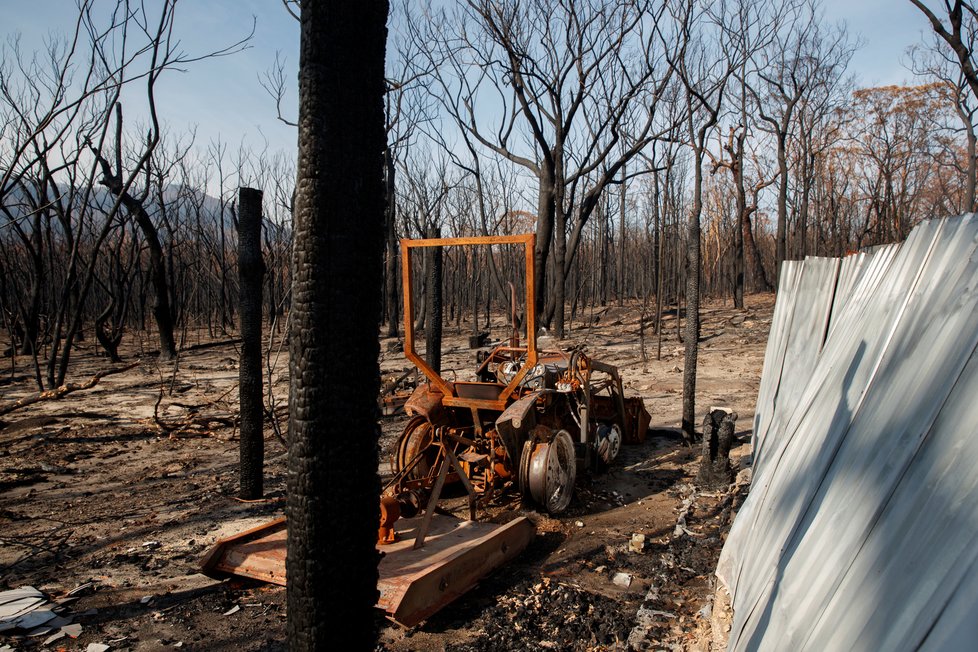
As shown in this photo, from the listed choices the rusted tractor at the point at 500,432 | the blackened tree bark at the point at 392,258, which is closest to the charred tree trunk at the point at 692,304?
the rusted tractor at the point at 500,432

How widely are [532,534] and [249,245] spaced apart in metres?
3.67

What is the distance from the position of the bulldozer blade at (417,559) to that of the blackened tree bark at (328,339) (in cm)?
180

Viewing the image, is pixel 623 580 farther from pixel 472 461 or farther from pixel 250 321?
pixel 250 321

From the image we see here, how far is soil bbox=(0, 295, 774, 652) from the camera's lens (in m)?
3.96

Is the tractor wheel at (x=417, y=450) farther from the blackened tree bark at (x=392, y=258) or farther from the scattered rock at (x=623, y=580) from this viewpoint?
the blackened tree bark at (x=392, y=258)

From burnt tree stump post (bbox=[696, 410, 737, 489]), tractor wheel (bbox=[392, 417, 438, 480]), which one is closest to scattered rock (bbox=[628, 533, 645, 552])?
burnt tree stump post (bbox=[696, 410, 737, 489])

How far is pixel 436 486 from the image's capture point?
5.04 meters

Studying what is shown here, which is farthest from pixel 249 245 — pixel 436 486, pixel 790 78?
pixel 790 78

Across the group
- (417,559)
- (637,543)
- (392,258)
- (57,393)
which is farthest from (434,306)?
(392,258)

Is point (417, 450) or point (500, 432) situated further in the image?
point (417, 450)

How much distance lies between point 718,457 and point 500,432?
250cm

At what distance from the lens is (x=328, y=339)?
79.7 inches

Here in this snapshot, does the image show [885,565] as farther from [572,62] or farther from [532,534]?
[572,62]

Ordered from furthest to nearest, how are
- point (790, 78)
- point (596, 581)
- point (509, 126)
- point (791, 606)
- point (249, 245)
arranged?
point (790, 78) < point (509, 126) < point (249, 245) < point (596, 581) < point (791, 606)
